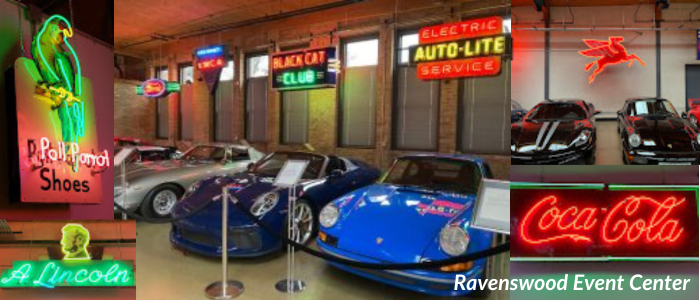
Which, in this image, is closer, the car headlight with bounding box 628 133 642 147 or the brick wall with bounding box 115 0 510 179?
the car headlight with bounding box 628 133 642 147

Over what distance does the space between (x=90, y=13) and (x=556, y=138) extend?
3.05 metres

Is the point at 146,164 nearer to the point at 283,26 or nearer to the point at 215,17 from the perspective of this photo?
the point at 215,17

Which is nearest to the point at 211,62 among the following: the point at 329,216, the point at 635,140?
the point at 329,216

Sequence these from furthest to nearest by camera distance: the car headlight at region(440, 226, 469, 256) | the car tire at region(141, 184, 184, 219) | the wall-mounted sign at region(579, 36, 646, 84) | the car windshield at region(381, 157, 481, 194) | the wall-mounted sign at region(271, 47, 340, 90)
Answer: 1. the car tire at region(141, 184, 184, 219)
2. the wall-mounted sign at region(271, 47, 340, 90)
3. the car windshield at region(381, 157, 481, 194)
4. the car headlight at region(440, 226, 469, 256)
5. the wall-mounted sign at region(579, 36, 646, 84)

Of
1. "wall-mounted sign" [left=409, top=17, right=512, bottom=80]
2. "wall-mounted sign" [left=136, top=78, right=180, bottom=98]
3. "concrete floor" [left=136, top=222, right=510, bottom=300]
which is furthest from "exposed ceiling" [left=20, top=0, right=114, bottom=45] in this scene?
"wall-mounted sign" [left=409, top=17, right=512, bottom=80]

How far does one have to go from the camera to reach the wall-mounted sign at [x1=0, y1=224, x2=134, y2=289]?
2705mm

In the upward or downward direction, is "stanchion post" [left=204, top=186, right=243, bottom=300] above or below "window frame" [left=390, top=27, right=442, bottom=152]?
below

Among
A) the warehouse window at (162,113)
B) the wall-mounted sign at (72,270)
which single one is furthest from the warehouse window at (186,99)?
the wall-mounted sign at (72,270)

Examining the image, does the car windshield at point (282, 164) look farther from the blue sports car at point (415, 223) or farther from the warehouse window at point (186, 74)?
Result: the warehouse window at point (186, 74)

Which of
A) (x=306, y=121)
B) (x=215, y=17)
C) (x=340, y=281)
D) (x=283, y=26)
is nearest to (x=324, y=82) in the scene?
(x=306, y=121)

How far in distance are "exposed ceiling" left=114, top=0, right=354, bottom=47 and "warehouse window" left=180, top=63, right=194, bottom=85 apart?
276 mm

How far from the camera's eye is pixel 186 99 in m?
3.44

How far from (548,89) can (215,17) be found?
8.18ft

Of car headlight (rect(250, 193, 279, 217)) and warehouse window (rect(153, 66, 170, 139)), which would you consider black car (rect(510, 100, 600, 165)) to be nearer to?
car headlight (rect(250, 193, 279, 217))
